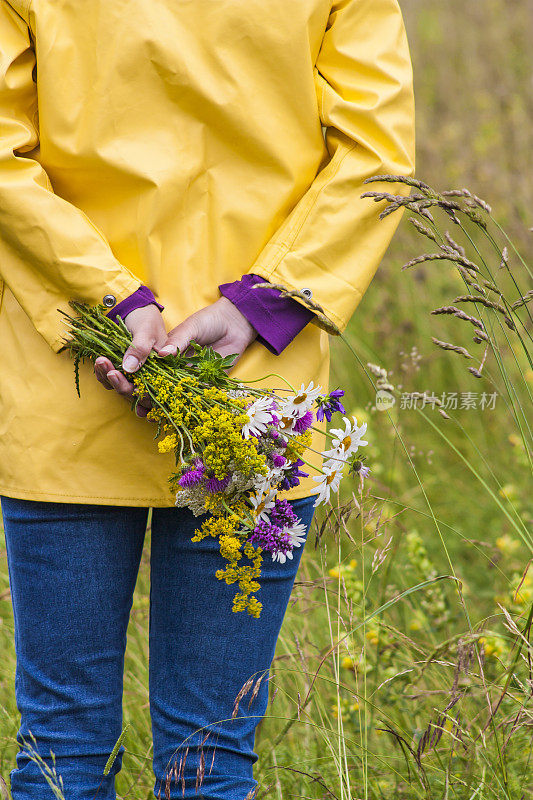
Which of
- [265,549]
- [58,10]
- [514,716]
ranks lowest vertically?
[514,716]

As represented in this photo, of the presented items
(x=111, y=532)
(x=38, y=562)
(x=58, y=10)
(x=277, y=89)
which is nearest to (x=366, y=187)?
(x=277, y=89)

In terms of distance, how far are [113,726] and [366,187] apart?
3.40 ft

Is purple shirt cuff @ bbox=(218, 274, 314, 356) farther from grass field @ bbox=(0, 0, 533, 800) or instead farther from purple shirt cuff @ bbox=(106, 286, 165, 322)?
grass field @ bbox=(0, 0, 533, 800)

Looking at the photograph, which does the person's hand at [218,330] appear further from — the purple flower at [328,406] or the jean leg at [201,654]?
the jean leg at [201,654]

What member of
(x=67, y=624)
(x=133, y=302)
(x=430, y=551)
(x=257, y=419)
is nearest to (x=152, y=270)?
(x=133, y=302)

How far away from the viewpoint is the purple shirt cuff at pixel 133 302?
4.50ft

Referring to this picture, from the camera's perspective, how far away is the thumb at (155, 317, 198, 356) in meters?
1.32

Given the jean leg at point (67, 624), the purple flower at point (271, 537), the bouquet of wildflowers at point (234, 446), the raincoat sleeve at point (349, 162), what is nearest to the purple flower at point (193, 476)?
the bouquet of wildflowers at point (234, 446)

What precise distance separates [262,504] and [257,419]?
0.14 m

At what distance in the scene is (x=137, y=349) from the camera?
1.31m

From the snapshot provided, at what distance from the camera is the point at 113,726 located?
149 centimetres

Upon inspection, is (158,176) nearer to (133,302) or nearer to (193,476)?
(133,302)

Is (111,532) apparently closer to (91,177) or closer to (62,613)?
(62,613)

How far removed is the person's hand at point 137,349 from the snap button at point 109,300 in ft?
0.11
